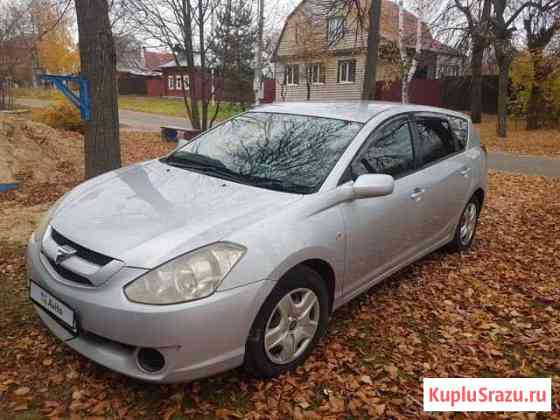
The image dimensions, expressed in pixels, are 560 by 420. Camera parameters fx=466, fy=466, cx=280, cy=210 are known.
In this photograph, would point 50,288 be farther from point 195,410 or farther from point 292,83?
point 292,83

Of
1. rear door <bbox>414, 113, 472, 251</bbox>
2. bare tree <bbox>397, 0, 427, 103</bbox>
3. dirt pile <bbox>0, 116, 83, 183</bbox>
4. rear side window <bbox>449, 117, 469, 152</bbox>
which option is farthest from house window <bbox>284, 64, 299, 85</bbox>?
rear door <bbox>414, 113, 472, 251</bbox>

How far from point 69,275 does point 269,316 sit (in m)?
1.11

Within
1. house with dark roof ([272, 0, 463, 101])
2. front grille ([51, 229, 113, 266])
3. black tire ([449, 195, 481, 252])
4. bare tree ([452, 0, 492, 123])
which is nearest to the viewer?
front grille ([51, 229, 113, 266])

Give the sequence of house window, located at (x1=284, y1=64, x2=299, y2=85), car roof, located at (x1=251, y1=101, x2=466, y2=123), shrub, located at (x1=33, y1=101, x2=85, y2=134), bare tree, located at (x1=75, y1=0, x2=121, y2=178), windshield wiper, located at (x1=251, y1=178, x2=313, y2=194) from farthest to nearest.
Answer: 1. house window, located at (x1=284, y1=64, x2=299, y2=85)
2. shrub, located at (x1=33, y1=101, x2=85, y2=134)
3. bare tree, located at (x1=75, y1=0, x2=121, y2=178)
4. car roof, located at (x1=251, y1=101, x2=466, y2=123)
5. windshield wiper, located at (x1=251, y1=178, x2=313, y2=194)

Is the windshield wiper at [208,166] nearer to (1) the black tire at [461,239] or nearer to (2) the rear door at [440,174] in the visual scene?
(2) the rear door at [440,174]

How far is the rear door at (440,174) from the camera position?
4.04 m

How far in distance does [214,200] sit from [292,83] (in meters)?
33.1

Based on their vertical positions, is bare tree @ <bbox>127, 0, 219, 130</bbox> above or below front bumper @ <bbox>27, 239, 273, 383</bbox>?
above

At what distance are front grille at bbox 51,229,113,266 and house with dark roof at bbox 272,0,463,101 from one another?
2076 centimetres

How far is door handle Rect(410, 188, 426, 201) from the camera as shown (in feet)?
12.4

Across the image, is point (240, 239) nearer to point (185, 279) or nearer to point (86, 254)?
point (185, 279)

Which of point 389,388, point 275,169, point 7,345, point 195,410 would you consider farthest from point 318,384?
point 7,345

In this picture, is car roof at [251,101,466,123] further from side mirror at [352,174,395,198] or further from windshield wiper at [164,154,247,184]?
windshield wiper at [164,154,247,184]

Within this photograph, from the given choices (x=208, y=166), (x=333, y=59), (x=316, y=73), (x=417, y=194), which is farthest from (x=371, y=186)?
(x=316, y=73)
